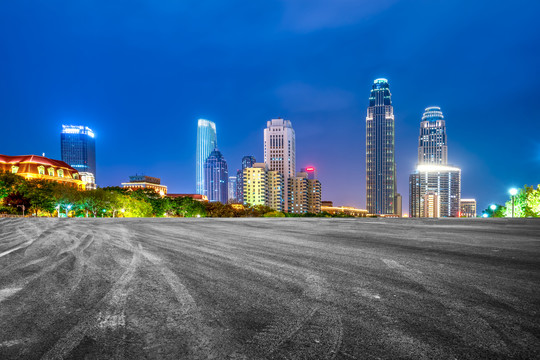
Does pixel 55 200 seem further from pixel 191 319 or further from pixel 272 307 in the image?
pixel 272 307

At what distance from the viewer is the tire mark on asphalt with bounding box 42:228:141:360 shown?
361 cm

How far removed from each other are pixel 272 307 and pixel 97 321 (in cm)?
237

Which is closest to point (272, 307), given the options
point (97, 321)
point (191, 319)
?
point (191, 319)

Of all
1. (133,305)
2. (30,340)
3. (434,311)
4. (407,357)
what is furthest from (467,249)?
(30,340)

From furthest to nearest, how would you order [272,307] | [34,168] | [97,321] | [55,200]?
[34,168] < [55,200] < [272,307] < [97,321]

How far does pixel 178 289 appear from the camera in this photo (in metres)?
5.82

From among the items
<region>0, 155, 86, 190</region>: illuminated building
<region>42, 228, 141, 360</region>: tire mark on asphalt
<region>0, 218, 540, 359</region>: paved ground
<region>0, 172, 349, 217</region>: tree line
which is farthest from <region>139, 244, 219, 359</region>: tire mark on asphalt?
<region>0, 155, 86, 190</region>: illuminated building

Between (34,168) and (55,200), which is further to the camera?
(34,168)

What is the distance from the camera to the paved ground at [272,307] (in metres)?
3.58

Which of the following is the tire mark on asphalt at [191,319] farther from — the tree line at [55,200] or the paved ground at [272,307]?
the tree line at [55,200]

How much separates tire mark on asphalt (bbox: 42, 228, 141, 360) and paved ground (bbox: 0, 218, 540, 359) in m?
0.02

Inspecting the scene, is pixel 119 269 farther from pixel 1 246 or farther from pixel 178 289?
pixel 1 246

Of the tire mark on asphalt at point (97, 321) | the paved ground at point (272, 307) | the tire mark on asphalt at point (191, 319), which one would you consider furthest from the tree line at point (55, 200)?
the tire mark on asphalt at point (97, 321)

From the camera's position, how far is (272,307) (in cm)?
481
